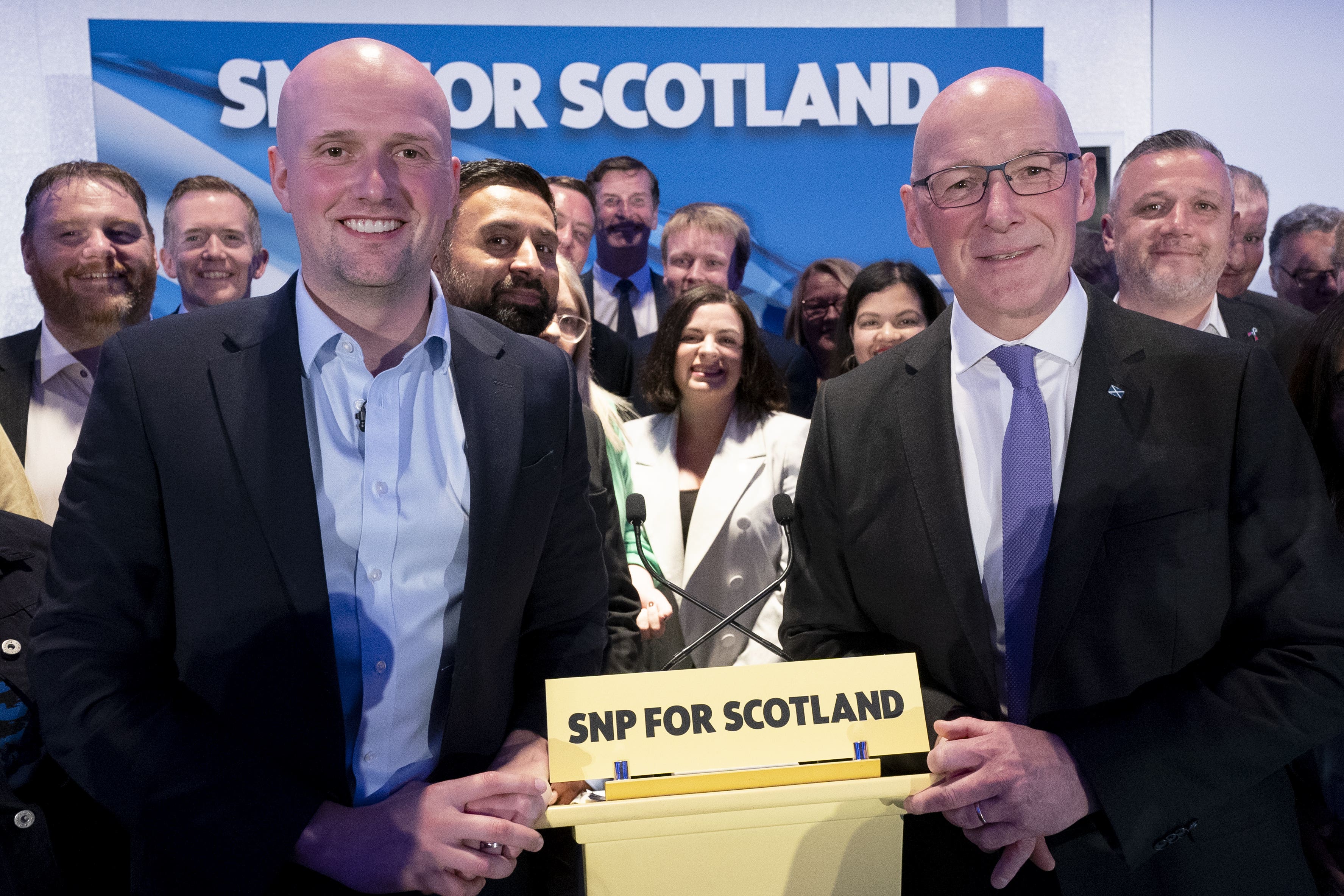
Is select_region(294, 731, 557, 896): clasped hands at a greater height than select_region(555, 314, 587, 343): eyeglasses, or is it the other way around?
select_region(555, 314, 587, 343): eyeglasses

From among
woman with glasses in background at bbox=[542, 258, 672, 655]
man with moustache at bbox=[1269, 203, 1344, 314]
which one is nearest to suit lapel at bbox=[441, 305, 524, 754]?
woman with glasses in background at bbox=[542, 258, 672, 655]

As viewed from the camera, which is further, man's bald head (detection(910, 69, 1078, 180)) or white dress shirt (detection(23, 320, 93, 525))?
white dress shirt (detection(23, 320, 93, 525))

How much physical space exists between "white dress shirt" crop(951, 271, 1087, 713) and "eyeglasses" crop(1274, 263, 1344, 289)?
11.0 ft

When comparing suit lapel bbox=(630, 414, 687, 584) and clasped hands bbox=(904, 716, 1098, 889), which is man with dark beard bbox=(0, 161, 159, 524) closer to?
suit lapel bbox=(630, 414, 687, 584)

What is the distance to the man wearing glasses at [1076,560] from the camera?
4.72 feet

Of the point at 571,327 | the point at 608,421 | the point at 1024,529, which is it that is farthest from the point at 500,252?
the point at 1024,529

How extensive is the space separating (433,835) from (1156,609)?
1.07 meters

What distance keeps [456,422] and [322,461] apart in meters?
0.20

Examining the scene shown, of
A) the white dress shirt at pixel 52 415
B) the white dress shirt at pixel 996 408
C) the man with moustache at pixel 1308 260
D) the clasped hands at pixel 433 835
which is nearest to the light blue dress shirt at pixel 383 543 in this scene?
the clasped hands at pixel 433 835

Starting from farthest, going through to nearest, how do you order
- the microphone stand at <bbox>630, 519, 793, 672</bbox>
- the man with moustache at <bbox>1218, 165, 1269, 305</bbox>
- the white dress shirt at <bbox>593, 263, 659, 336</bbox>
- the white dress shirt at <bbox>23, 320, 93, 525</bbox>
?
the white dress shirt at <bbox>593, 263, 659, 336</bbox> → the man with moustache at <bbox>1218, 165, 1269, 305</bbox> → the white dress shirt at <bbox>23, 320, 93, 525</bbox> → the microphone stand at <bbox>630, 519, 793, 672</bbox>

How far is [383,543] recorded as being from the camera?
1460mm

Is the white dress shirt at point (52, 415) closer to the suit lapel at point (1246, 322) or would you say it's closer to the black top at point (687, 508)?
the black top at point (687, 508)

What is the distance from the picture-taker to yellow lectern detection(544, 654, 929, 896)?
3.98ft

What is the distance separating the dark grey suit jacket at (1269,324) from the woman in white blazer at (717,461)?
57.2 inches
